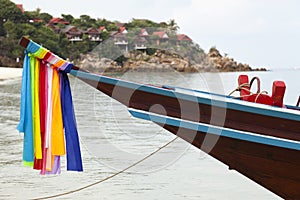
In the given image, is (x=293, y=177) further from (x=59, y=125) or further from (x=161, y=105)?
(x=59, y=125)

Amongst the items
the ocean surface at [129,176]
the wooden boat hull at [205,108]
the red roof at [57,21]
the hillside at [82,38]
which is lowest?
the ocean surface at [129,176]

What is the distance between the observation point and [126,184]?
5750 mm

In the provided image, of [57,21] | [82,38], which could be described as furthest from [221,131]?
[57,21]

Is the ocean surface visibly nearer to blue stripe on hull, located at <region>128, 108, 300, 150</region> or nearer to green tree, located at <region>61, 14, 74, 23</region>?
blue stripe on hull, located at <region>128, 108, 300, 150</region>

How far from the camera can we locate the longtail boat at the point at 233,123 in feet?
11.7

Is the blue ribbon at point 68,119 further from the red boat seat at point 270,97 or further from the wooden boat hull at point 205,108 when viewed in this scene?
the red boat seat at point 270,97

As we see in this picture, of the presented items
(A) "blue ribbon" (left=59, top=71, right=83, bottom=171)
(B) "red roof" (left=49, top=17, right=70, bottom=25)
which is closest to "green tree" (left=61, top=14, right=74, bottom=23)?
(B) "red roof" (left=49, top=17, right=70, bottom=25)

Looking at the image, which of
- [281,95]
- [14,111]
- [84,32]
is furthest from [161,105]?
[84,32]

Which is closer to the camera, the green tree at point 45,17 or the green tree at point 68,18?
the green tree at point 45,17

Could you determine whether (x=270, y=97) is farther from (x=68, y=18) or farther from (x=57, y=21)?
(x=68, y=18)

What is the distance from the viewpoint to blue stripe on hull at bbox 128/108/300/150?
3.63m

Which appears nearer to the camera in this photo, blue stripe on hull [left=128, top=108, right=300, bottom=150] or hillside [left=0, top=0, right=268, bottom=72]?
blue stripe on hull [left=128, top=108, right=300, bottom=150]

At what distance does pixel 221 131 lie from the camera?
372cm

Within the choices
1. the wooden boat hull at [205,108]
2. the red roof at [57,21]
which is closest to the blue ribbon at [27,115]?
the wooden boat hull at [205,108]
